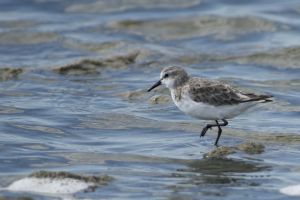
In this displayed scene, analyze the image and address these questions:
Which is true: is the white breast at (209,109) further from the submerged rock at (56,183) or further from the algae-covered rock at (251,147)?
the submerged rock at (56,183)

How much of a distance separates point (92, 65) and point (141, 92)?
1785 mm

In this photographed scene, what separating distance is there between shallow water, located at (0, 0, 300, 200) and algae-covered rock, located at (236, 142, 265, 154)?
89mm

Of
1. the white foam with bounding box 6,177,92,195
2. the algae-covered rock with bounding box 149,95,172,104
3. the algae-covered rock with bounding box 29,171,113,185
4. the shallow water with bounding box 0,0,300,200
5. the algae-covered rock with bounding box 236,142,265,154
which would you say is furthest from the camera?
the algae-covered rock with bounding box 149,95,172,104

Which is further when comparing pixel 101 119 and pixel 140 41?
pixel 140 41

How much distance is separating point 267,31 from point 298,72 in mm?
2753

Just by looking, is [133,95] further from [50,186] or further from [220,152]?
[50,186]

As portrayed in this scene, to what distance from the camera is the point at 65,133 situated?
33.0 feet

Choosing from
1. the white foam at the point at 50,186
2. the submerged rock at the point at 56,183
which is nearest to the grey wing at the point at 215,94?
the submerged rock at the point at 56,183

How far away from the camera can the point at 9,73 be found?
517 inches

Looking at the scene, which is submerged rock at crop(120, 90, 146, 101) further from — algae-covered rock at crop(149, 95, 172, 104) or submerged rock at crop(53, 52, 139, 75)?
submerged rock at crop(53, 52, 139, 75)

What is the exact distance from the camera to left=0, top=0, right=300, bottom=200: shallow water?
817 centimetres

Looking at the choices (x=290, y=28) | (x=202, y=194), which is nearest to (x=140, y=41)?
(x=290, y=28)

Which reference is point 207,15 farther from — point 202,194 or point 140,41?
point 202,194

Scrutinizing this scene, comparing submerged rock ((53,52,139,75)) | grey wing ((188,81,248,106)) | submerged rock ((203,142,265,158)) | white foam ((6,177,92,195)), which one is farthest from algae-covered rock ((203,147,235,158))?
submerged rock ((53,52,139,75))
